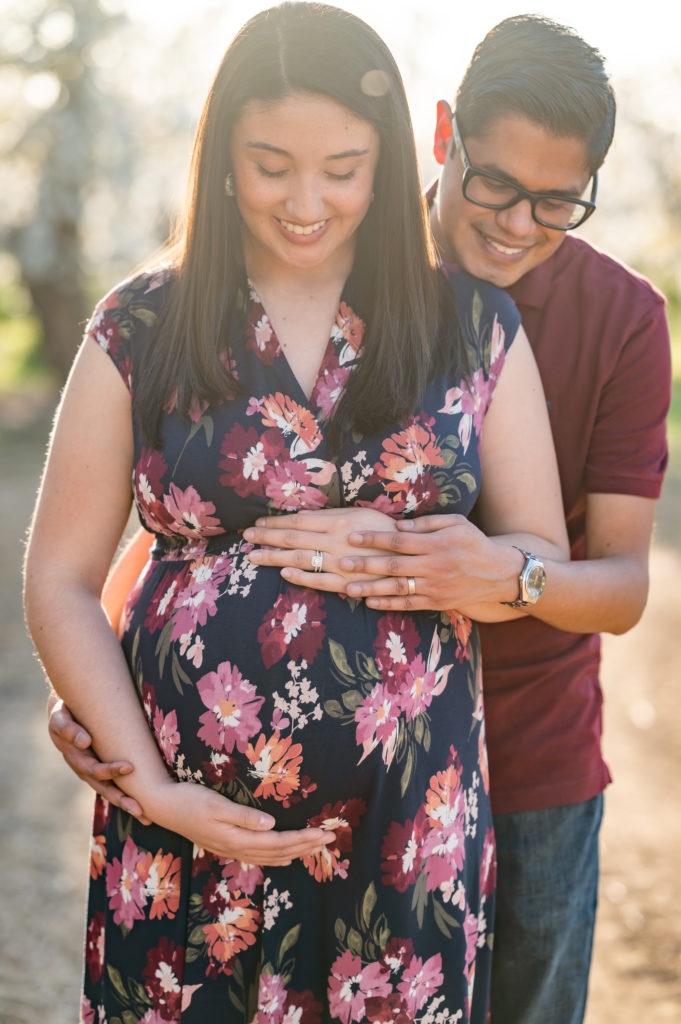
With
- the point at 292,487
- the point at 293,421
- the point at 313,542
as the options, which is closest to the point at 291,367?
the point at 293,421

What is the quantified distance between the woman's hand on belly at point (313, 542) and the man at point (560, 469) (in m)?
0.07

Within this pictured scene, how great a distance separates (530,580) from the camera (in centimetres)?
183

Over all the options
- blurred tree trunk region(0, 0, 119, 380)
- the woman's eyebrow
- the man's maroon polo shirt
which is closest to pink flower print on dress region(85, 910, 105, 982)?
the man's maroon polo shirt

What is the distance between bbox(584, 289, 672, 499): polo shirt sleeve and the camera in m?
2.03

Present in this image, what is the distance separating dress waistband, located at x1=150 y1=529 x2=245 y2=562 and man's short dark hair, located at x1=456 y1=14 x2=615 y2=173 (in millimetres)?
909

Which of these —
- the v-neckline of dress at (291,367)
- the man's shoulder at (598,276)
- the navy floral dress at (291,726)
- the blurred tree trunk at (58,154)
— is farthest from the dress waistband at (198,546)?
the blurred tree trunk at (58,154)

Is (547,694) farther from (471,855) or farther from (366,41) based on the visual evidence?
(366,41)

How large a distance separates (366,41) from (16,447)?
9774 millimetres

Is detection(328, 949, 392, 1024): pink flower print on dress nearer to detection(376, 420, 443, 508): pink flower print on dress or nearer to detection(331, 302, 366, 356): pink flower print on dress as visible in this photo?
detection(376, 420, 443, 508): pink flower print on dress

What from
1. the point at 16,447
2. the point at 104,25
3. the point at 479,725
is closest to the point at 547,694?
the point at 479,725

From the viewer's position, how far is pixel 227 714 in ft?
5.46

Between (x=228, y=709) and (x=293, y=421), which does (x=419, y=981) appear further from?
(x=293, y=421)

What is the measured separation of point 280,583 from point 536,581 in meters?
0.47

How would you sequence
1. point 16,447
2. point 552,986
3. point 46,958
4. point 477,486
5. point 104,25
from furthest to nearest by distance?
point 104,25, point 16,447, point 46,958, point 552,986, point 477,486
